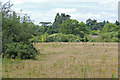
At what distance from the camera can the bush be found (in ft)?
32.0

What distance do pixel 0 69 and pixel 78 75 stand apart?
99.9 inches

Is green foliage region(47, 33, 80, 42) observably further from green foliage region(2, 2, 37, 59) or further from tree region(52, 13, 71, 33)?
green foliage region(2, 2, 37, 59)

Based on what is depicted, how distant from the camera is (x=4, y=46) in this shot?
1008cm

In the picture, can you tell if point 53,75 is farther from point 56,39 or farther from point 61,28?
point 61,28

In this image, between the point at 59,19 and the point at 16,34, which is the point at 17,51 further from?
the point at 59,19

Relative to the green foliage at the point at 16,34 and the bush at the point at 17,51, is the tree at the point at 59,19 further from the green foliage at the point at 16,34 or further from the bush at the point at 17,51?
the bush at the point at 17,51

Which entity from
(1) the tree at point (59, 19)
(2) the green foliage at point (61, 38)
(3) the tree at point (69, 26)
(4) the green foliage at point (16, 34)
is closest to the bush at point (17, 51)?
(4) the green foliage at point (16, 34)

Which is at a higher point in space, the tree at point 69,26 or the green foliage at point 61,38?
the tree at point 69,26

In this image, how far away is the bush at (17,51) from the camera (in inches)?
384

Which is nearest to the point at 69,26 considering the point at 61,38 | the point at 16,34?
the point at 61,38

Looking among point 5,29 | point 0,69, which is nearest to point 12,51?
point 5,29

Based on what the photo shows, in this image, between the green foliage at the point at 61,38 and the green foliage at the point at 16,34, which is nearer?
the green foliage at the point at 16,34

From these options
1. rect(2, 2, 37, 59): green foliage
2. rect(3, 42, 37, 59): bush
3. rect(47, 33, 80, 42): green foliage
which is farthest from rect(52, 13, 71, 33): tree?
rect(3, 42, 37, 59): bush

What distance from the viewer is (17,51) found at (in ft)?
32.1
